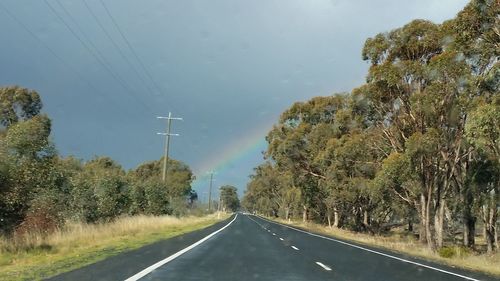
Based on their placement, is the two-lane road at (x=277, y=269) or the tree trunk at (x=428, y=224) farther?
the tree trunk at (x=428, y=224)

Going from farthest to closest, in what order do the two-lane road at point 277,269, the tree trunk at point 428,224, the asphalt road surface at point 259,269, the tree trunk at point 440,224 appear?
the tree trunk at point 440,224 → the tree trunk at point 428,224 → the two-lane road at point 277,269 → the asphalt road surface at point 259,269

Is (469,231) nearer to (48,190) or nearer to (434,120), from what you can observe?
(434,120)

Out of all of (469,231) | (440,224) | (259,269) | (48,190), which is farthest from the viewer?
(469,231)

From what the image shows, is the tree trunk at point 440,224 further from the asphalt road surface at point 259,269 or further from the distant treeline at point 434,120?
the asphalt road surface at point 259,269

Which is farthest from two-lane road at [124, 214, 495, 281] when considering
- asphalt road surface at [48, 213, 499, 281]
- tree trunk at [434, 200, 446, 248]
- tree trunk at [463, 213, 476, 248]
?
tree trunk at [463, 213, 476, 248]

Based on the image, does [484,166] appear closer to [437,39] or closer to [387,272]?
[437,39]

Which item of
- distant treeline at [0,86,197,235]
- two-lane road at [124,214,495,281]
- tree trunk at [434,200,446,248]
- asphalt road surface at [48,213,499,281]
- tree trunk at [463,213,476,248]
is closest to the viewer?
asphalt road surface at [48,213,499,281]

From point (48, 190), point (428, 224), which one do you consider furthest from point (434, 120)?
point (48, 190)

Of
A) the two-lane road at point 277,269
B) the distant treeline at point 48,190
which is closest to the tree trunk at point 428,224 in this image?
the two-lane road at point 277,269

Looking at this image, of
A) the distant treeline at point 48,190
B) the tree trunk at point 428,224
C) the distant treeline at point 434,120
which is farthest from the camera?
the tree trunk at point 428,224

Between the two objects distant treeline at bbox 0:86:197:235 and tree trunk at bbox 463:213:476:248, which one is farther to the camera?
tree trunk at bbox 463:213:476:248

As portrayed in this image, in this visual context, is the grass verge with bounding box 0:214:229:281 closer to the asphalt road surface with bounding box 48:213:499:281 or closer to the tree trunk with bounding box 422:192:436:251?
the asphalt road surface with bounding box 48:213:499:281

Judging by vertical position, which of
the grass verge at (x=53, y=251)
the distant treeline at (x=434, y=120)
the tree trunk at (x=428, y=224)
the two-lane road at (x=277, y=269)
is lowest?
the grass verge at (x=53, y=251)

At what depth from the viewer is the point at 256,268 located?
14.9 metres
